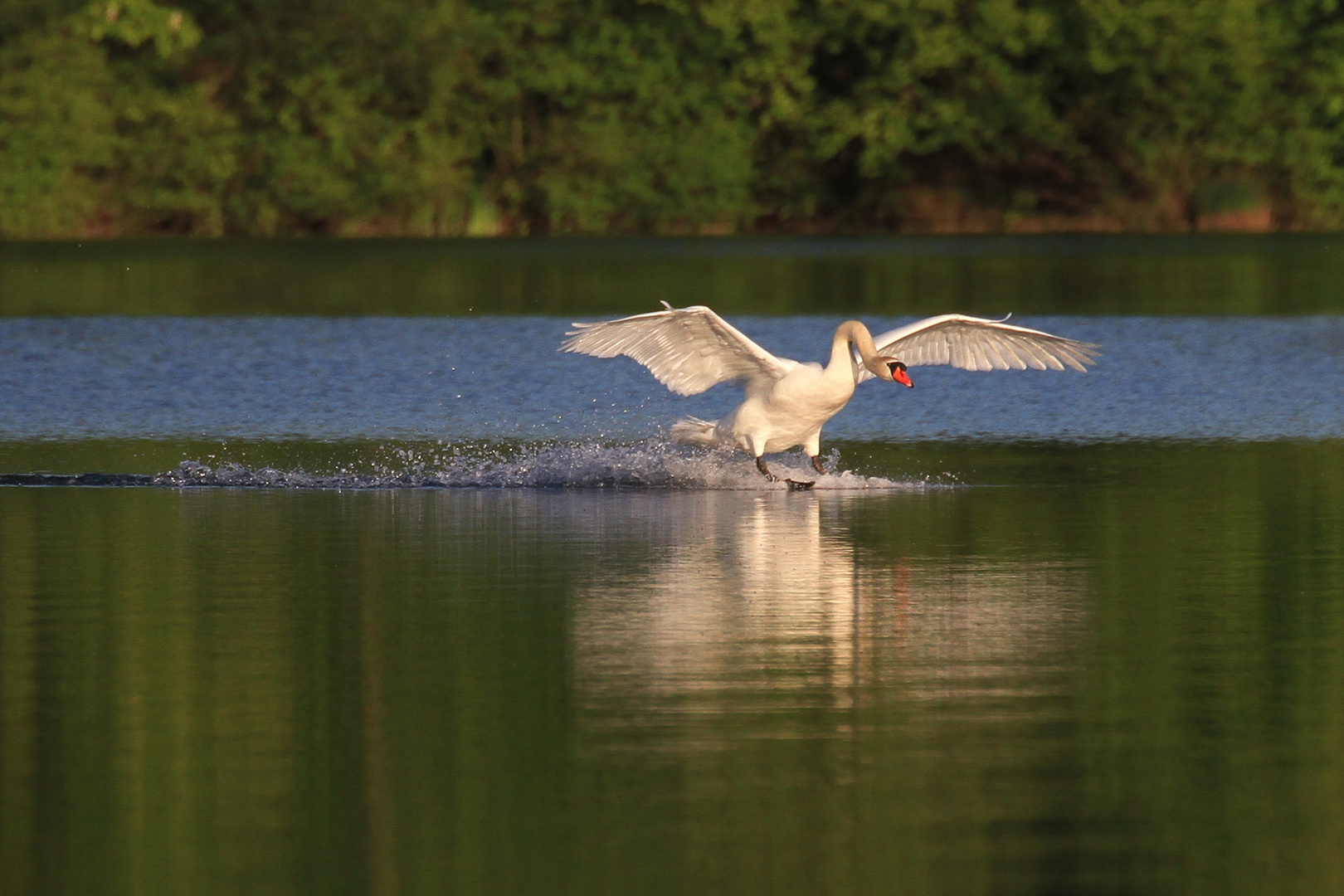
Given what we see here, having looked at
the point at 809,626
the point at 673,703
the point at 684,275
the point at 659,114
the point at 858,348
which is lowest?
the point at 673,703

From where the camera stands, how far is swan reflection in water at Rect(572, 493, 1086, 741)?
7773 millimetres

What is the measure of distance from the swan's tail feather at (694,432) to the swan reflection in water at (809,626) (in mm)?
2141

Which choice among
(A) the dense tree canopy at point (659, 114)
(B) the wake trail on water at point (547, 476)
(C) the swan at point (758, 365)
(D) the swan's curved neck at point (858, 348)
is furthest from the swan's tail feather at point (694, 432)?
(A) the dense tree canopy at point (659, 114)

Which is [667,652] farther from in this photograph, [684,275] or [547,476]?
[684,275]

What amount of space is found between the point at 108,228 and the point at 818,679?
45.7 meters

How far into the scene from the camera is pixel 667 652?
27.6 ft

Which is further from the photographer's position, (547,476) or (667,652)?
(547,476)

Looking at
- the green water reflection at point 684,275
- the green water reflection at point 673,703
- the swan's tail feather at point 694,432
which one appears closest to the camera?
the green water reflection at point 673,703

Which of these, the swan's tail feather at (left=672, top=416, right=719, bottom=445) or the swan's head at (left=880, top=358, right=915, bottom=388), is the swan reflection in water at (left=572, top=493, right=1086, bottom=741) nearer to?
the swan's head at (left=880, top=358, right=915, bottom=388)

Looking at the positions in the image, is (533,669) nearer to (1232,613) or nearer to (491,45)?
(1232,613)

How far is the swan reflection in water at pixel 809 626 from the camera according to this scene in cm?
777

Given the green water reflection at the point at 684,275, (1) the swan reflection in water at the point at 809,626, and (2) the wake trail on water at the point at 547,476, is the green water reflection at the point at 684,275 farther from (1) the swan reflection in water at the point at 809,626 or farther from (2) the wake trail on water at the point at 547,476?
(1) the swan reflection in water at the point at 809,626

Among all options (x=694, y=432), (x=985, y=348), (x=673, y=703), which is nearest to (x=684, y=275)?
(x=985, y=348)

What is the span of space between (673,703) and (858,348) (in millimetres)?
6451
